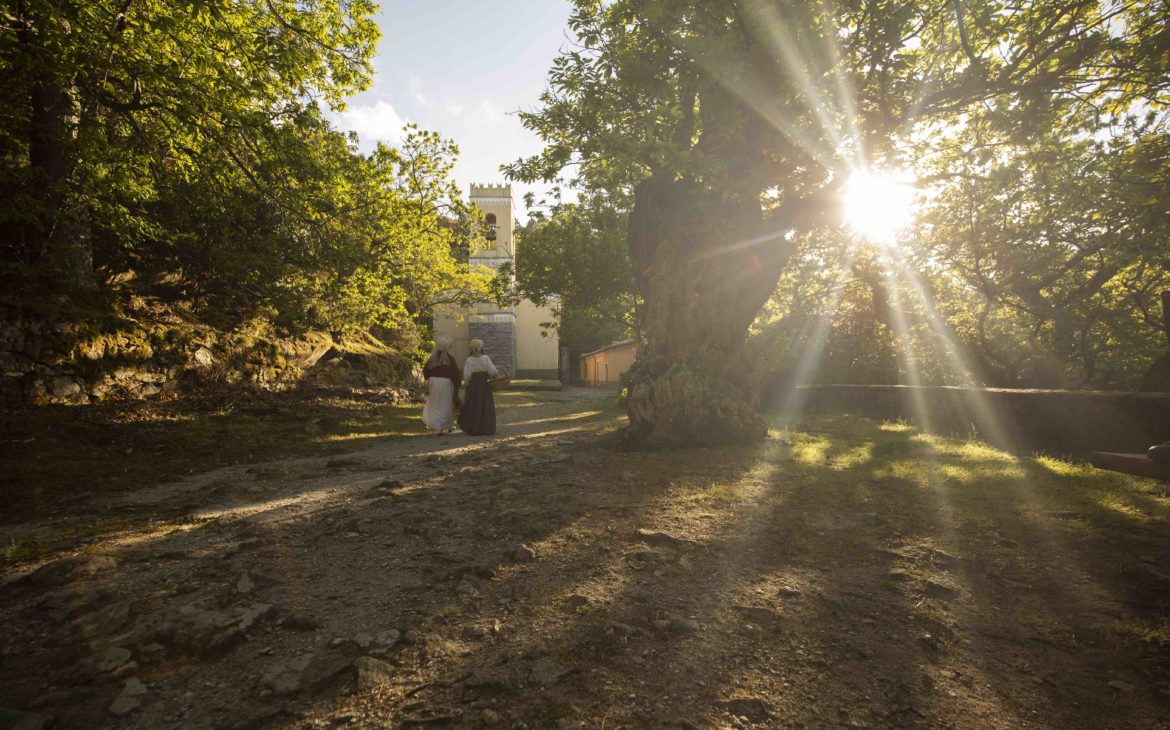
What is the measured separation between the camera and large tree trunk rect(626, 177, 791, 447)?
23.8 ft

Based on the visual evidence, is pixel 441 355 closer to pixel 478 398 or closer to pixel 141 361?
pixel 478 398

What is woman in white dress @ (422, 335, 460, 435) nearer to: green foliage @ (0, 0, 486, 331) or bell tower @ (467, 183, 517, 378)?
green foliage @ (0, 0, 486, 331)

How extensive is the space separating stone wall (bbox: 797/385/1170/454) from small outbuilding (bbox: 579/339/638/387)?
21.4 m

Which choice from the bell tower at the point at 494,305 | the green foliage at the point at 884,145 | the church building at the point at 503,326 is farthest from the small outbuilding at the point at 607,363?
the green foliage at the point at 884,145

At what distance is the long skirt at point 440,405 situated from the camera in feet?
32.5

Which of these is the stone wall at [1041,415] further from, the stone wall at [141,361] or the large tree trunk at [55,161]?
the stone wall at [141,361]

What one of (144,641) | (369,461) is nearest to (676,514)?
(144,641)

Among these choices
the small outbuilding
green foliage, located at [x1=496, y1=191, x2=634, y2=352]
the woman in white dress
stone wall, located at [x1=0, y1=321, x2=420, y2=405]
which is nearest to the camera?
stone wall, located at [x1=0, y1=321, x2=420, y2=405]

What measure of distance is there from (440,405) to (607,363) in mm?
29130

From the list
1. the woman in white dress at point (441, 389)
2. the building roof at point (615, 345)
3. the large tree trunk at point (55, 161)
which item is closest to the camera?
the large tree trunk at point (55, 161)

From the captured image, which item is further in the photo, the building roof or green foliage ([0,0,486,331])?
the building roof

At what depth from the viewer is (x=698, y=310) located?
7727 millimetres

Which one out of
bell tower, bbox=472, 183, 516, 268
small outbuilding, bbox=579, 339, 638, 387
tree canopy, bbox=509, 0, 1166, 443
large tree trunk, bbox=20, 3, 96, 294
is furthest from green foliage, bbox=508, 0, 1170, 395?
bell tower, bbox=472, 183, 516, 268

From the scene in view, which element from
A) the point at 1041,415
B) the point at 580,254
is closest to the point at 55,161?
the point at 580,254
